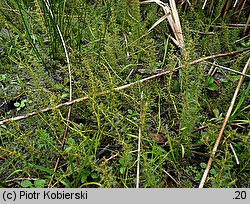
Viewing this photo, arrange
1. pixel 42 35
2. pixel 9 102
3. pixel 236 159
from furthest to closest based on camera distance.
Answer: pixel 42 35 < pixel 9 102 < pixel 236 159

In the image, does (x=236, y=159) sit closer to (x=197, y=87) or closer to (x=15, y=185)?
(x=197, y=87)

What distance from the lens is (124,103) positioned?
170 centimetres

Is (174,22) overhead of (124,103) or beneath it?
overhead

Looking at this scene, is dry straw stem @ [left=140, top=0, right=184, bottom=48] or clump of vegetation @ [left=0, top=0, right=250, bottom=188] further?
dry straw stem @ [left=140, top=0, right=184, bottom=48]

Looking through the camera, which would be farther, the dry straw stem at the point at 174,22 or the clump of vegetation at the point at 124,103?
the dry straw stem at the point at 174,22

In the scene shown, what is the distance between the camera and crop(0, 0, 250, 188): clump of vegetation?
145 centimetres

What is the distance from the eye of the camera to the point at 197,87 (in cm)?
157

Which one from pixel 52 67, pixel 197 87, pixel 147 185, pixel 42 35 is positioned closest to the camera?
pixel 147 185

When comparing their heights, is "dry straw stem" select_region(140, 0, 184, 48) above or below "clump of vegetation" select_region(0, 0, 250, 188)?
above

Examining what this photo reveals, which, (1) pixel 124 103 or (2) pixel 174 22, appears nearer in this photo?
(1) pixel 124 103

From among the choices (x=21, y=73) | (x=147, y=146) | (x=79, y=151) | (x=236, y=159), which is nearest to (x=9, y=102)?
(x=21, y=73)

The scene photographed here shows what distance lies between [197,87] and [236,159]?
37 centimetres

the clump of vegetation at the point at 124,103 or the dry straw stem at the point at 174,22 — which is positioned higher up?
the dry straw stem at the point at 174,22

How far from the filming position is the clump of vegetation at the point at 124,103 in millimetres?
1450
